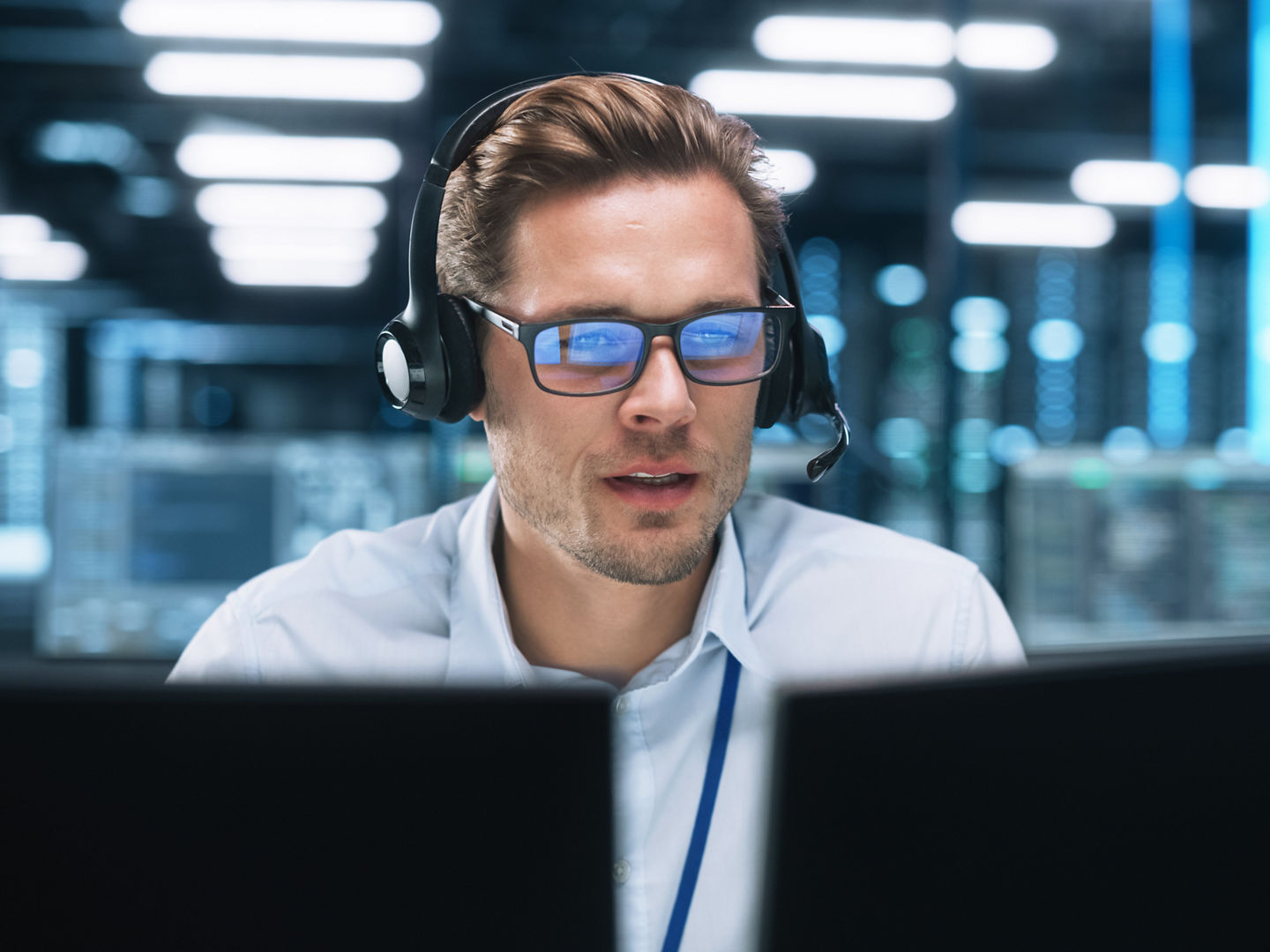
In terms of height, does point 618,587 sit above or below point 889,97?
below

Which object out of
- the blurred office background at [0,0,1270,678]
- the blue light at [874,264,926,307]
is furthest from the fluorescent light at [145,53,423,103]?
the blue light at [874,264,926,307]

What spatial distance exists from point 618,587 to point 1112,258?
9.44m

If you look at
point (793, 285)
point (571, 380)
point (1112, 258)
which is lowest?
point (571, 380)

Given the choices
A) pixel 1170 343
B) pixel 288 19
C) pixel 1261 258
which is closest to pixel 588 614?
pixel 288 19

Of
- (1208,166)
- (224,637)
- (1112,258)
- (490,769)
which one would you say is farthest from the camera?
(1112,258)

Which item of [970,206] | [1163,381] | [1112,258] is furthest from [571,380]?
[1112,258]

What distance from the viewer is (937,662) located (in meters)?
1.15

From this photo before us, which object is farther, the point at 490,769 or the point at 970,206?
the point at 970,206

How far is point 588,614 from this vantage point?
113 cm

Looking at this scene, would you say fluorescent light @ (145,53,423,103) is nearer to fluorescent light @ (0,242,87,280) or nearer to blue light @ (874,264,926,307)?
fluorescent light @ (0,242,87,280)

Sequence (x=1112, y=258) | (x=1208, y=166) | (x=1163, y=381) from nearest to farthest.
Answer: (x=1163, y=381), (x=1208, y=166), (x=1112, y=258)

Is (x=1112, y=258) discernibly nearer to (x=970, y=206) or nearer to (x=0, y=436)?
(x=970, y=206)

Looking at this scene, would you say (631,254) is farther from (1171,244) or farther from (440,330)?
(1171,244)

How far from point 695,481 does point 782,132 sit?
6.57 m
